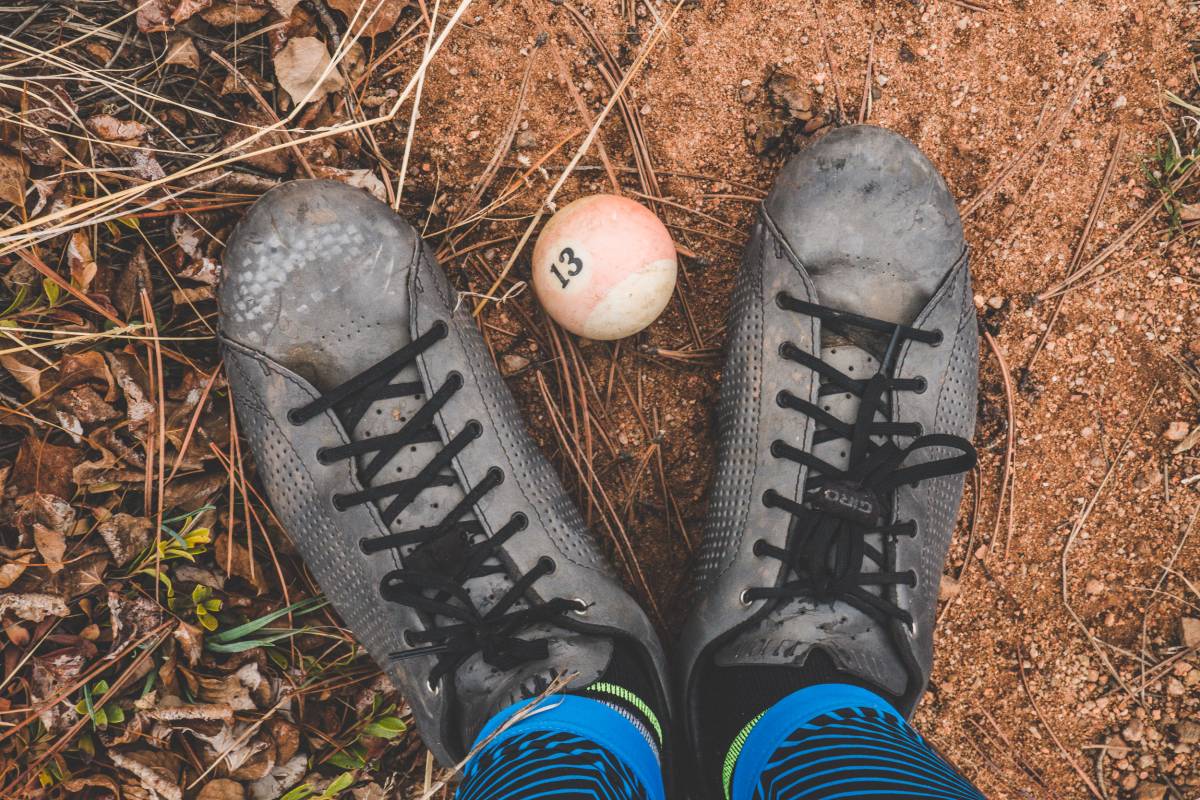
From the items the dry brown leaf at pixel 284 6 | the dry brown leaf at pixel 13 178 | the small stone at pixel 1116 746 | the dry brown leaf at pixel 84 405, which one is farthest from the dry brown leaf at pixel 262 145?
the small stone at pixel 1116 746

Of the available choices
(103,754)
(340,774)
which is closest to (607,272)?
(340,774)

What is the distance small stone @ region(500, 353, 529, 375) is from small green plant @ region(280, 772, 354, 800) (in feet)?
4.26

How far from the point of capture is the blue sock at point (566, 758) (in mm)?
1675

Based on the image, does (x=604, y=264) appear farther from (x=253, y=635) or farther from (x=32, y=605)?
(x=32, y=605)

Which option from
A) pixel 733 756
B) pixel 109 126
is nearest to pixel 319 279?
pixel 109 126

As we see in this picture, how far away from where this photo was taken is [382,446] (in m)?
2.34

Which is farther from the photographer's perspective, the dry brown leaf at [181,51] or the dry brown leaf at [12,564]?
the dry brown leaf at [181,51]

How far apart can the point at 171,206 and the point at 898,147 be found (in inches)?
84.0

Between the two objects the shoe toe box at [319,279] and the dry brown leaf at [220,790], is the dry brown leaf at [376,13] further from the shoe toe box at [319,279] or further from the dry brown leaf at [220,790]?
the dry brown leaf at [220,790]

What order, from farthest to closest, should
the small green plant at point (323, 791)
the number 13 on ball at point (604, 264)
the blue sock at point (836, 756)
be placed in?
the small green plant at point (323, 791), the number 13 on ball at point (604, 264), the blue sock at point (836, 756)

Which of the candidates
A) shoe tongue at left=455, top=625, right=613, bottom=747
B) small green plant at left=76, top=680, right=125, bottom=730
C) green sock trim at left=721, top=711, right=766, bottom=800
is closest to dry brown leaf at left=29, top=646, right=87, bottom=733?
small green plant at left=76, top=680, right=125, bottom=730

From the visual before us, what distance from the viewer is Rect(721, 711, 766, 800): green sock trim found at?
1.99 meters

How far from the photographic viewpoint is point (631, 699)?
2139 mm

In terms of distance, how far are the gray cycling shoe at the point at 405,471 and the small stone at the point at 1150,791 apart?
5.50ft
